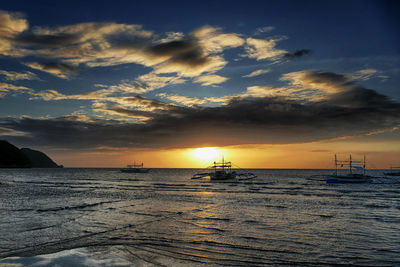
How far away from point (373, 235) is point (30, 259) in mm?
19689

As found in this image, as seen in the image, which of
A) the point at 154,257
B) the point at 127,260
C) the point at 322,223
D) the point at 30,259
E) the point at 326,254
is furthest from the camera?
the point at 322,223

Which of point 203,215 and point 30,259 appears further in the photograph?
point 203,215

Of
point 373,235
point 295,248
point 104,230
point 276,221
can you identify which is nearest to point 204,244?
point 295,248

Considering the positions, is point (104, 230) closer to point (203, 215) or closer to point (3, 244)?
point (3, 244)

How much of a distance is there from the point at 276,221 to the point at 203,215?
6847mm

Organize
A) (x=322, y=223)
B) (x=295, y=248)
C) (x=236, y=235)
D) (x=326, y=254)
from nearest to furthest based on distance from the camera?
(x=326, y=254) < (x=295, y=248) < (x=236, y=235) < (x=322, y=223)

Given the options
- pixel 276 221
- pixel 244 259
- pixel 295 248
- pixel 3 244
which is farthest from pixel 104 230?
pixel 276 221

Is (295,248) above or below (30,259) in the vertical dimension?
below

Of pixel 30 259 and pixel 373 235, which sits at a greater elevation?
pixel 30 259

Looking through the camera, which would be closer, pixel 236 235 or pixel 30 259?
pixel 30 259

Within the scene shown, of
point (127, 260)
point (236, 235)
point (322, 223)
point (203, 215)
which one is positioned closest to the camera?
point (127, 260)

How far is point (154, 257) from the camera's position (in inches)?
487

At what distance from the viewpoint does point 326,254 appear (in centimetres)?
1340

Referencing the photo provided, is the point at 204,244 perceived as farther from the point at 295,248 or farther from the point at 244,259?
the point at 295,248
